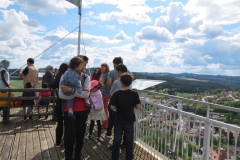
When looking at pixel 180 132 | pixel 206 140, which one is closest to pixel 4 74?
pixel 180 132

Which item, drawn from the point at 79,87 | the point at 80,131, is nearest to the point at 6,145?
the point at 80,131

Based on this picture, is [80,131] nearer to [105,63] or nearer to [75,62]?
[75,62]

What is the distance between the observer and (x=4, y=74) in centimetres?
674

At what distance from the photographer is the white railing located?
273cm

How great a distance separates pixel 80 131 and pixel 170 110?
1.49 meters

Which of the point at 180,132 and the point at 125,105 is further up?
the point at 125,105

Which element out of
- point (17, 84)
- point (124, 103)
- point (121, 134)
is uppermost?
point (124, 103)

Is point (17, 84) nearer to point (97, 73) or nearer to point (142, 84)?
point (97, 73)

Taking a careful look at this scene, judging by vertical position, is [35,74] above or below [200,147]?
above

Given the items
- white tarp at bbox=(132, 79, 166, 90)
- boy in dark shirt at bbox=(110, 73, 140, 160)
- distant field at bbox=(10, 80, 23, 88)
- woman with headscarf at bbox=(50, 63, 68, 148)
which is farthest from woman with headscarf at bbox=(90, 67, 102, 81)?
distant field at bbox=(10, 80, 23, 88)

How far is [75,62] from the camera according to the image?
348 cm

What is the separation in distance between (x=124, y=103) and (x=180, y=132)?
38.3 inches

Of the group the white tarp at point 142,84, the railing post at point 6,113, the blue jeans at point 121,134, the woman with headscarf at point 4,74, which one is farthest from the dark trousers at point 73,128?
the woman with headscarf at point 4,74

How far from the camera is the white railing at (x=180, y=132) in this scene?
2732 mm
